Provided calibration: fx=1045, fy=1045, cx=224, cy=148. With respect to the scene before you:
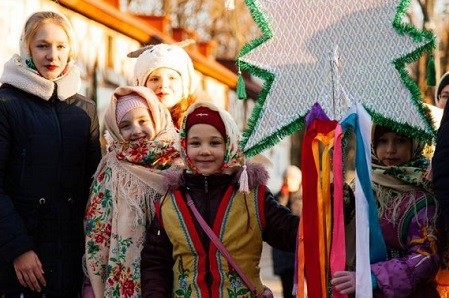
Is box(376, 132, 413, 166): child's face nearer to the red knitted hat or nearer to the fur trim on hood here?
the fur trim on hood

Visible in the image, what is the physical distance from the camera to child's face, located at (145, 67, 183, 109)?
500 cm

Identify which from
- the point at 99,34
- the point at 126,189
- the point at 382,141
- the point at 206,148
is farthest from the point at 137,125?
the point at 99,34

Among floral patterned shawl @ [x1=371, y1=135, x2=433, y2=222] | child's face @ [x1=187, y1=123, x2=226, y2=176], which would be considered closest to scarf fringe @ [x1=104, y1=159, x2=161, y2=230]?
child's face @ [x1=187, y1=123, x2=226, y2=176]

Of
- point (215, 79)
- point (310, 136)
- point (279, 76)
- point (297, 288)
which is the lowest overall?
point (297, 288)

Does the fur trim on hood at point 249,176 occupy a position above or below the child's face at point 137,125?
below

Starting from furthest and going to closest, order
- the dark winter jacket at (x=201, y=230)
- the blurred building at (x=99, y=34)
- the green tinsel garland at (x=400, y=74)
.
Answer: the blurred building at (x=99, y=34), the dark winter jacket at (x=201, y=230), the green tinsel garland at (x=400, y=74)

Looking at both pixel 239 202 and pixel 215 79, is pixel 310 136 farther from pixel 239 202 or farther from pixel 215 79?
pixel 215 79

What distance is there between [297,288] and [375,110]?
2.49 ft

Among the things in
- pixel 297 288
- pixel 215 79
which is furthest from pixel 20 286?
pixel 215 79

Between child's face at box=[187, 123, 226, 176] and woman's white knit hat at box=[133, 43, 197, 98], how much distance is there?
2.45 ft

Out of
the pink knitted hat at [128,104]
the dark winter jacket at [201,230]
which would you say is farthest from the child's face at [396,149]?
the pink knitted hat at [128,104]

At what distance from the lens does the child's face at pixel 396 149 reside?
4.26 metres

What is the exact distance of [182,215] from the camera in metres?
4.29

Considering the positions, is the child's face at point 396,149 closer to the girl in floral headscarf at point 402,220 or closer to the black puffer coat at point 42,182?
the girl in floral headscarf at point 402,220
